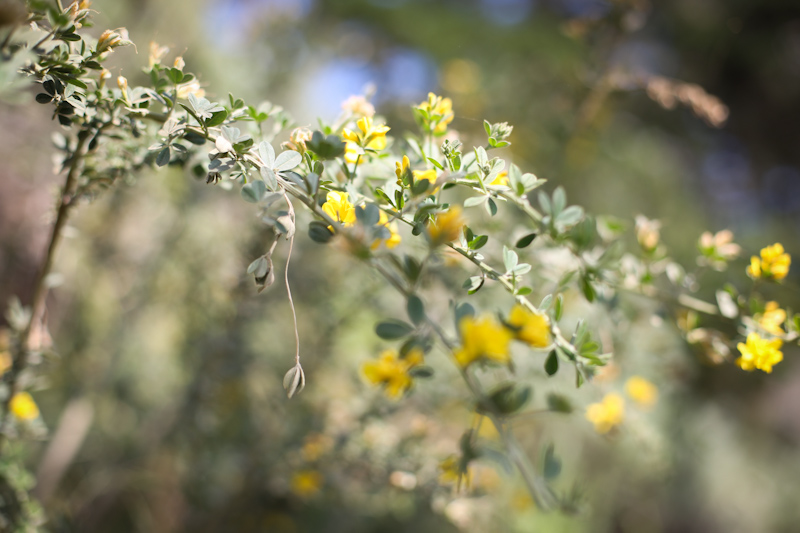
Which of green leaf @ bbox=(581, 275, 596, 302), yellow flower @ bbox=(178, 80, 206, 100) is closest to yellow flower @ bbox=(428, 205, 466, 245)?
green leaf @ bbox=(581, 275, 596, 302)

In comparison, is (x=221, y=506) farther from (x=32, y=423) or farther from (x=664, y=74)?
(x=664, y=74)

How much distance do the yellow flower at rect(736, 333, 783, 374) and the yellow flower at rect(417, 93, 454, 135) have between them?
37cm

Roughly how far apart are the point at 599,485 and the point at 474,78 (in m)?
1.86

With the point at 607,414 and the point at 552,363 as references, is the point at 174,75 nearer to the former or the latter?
the point at 552,363

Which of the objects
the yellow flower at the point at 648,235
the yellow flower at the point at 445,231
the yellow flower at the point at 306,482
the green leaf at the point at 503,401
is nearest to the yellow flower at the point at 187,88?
the yellow flower at the point at 445,231

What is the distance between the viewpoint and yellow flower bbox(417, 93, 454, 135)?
0.41 m

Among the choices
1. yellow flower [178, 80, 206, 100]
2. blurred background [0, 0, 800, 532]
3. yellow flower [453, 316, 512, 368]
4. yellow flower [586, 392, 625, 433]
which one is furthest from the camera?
blurred background [0, 0, 800, 532]

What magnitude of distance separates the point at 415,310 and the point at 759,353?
1.17 feet

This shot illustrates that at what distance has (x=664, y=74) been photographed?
2133 mm

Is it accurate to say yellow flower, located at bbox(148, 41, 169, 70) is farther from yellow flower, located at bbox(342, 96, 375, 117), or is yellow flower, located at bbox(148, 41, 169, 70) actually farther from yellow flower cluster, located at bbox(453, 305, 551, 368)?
yellow flower cluster, located at bbox(453, 305, 551, 368)

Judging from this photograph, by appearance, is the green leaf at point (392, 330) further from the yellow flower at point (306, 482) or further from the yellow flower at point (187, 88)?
the yellow flower at point (306, 482)

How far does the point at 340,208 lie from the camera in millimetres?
357

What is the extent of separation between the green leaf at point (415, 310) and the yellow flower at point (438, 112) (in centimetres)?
19

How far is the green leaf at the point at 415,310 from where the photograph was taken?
0.34 meters
